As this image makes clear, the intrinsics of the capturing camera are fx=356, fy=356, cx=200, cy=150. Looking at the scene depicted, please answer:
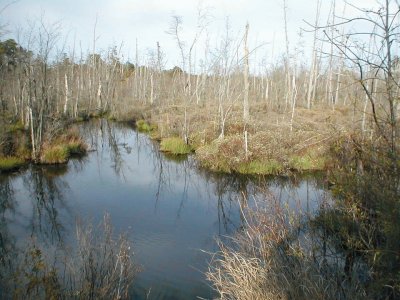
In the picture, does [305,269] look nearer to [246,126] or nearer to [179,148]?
[179,148]

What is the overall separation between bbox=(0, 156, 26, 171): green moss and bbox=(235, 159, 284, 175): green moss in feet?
31.1

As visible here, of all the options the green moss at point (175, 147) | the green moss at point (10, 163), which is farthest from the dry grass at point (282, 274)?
the green moss at point (175, 147)

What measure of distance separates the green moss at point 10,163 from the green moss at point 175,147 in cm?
746

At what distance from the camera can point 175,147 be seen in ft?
64.7

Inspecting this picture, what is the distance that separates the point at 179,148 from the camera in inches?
773

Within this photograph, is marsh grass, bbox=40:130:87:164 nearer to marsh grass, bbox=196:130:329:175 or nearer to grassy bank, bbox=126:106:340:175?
grassy bank, bbox=126:106:340:175

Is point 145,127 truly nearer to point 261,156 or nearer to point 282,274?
point 261,156

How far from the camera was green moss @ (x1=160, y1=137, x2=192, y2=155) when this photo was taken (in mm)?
19703

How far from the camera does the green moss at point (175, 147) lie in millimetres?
19703

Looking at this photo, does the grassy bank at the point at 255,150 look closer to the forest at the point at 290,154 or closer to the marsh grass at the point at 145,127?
the forest at the point at 290,154

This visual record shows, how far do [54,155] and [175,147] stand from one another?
626 centimetres

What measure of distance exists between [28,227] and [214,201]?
5.90 metres

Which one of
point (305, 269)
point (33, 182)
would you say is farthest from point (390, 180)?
point (33, 182)

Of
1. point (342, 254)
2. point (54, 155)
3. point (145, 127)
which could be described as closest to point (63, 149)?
point (54, 155)
